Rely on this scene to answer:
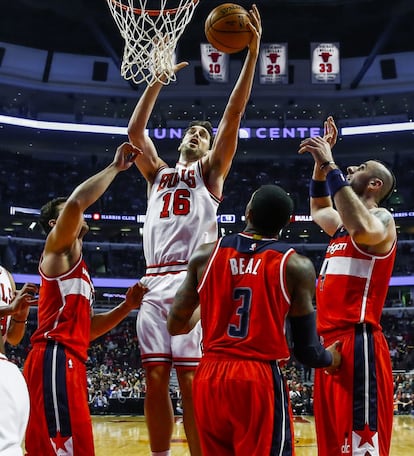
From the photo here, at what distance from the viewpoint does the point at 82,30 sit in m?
27.5

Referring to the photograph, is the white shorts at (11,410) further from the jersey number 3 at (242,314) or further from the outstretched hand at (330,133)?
the outstretched hand at (330,133)

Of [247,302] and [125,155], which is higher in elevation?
[125,155]

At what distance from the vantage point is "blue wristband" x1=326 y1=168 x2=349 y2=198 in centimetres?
385

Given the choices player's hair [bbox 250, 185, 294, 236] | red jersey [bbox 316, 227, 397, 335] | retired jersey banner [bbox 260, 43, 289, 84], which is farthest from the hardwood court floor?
retired jersey banner [bbox 260, 43, 289, 84]

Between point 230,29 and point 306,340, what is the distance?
2.60 metres

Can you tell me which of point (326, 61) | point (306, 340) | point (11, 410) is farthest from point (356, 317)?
point (326, 61)

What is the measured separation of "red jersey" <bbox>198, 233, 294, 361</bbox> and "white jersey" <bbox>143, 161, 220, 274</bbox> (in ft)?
3.85

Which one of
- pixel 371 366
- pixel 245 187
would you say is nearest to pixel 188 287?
pixel 371 366

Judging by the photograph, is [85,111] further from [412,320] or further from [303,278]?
[303,278]

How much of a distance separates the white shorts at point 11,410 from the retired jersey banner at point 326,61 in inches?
974

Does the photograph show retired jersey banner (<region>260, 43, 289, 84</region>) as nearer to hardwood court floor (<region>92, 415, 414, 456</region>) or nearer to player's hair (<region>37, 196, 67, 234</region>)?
hardwood court floor (<region>92, 415, 414, 456</region>)

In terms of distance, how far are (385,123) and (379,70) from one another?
2.48 meters

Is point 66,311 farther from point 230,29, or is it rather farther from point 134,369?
point 134,369

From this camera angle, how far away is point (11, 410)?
2295 mm
